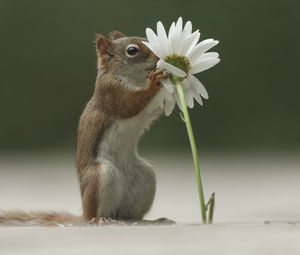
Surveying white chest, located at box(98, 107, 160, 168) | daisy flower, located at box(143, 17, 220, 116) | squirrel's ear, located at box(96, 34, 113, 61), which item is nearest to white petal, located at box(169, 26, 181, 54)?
daisy flower, located at box(143, 17, 220, 116)

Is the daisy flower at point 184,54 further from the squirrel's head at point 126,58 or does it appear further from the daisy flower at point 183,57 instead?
the squirrel's head at point 126,58

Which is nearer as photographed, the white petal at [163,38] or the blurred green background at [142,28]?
the white petal at [163,38]

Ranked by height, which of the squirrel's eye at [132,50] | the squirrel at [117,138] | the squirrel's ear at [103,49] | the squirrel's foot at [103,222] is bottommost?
the squirrel's foot at [103,222]

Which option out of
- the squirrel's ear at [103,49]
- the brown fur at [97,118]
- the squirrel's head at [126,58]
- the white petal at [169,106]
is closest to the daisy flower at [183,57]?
the white petal at [169,106]

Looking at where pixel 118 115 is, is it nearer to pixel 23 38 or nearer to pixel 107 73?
pixel 107 73

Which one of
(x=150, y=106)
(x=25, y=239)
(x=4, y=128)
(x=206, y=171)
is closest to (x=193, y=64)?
(x=150, y=106)

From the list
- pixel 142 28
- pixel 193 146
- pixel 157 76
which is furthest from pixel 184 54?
pixel 142 28
